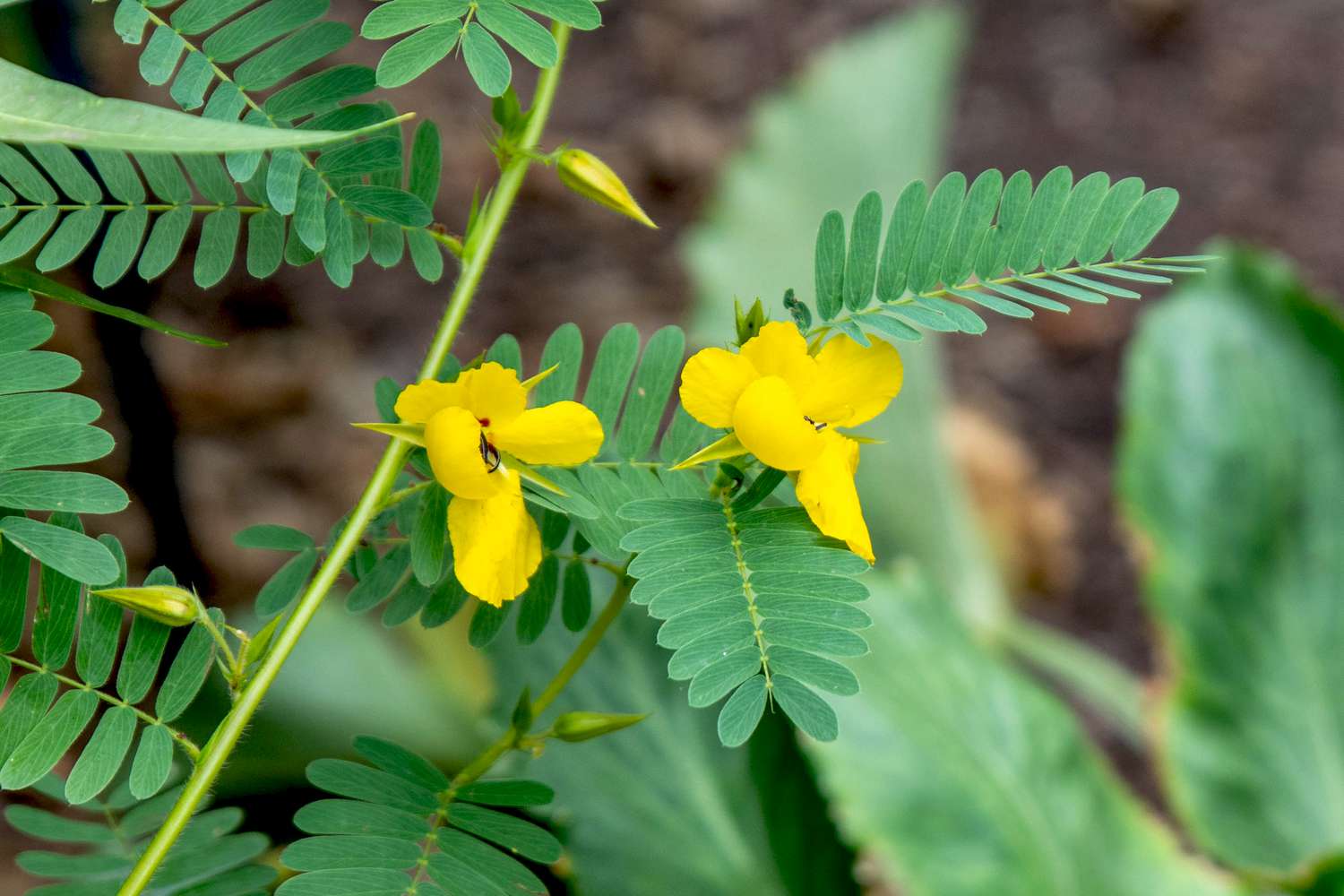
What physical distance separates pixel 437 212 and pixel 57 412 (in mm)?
1282

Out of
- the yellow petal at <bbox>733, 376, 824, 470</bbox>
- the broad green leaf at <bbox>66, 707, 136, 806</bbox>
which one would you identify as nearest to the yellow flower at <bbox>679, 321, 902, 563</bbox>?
the yellow petal at <bbox>733, 376, 824, 470</bbox>

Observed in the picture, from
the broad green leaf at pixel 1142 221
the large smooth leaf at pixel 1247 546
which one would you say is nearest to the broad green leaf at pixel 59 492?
the broad green leaf at pixel 1142 221

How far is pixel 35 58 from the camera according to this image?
0.80 meters

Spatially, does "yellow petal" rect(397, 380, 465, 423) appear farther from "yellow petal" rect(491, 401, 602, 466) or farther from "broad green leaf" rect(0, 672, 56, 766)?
"broad green leaf" rect(0, 672, 56, 766)

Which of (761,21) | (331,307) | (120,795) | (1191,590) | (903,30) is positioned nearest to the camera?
(120,795)

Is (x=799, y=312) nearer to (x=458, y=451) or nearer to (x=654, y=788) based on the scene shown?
(x=458, y=451)

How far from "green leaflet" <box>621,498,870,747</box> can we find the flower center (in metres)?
0.04

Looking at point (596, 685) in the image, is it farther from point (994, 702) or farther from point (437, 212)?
point (437, 212)

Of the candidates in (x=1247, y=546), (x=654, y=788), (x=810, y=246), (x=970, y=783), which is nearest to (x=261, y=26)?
(x=654, y=788)

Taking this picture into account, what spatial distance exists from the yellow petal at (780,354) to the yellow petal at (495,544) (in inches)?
3.0

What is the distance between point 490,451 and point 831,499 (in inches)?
3.8

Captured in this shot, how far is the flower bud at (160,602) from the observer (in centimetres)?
32

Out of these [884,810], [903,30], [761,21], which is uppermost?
[761,21]

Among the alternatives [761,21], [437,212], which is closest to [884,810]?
[437,212]
